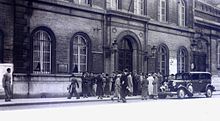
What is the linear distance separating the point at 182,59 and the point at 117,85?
15.3 m

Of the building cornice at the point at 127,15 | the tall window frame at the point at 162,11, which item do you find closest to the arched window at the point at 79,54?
the building cornice at the point at 127,15

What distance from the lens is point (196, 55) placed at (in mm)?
34750

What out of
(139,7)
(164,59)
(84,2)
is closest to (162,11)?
(139,7)

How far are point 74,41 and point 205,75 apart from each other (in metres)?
8.97

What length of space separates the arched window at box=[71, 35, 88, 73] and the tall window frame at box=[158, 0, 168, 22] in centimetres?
944

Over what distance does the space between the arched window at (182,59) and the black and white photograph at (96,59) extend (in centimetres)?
22

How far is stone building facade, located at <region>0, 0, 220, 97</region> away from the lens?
19500 millimetres

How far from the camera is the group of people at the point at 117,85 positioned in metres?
19.7

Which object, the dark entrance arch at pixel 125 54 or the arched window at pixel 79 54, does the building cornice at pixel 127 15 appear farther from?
the arched window at pixel 79 54

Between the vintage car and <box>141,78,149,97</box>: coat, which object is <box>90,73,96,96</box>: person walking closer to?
<box>141,78,149,97</box>: coat

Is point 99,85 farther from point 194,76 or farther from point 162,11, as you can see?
point 162,11

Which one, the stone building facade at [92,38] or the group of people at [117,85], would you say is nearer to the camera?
the stone building facade at [92,38]

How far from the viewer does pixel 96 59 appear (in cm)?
2397

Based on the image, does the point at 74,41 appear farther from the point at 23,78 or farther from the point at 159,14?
the point at 159,14
